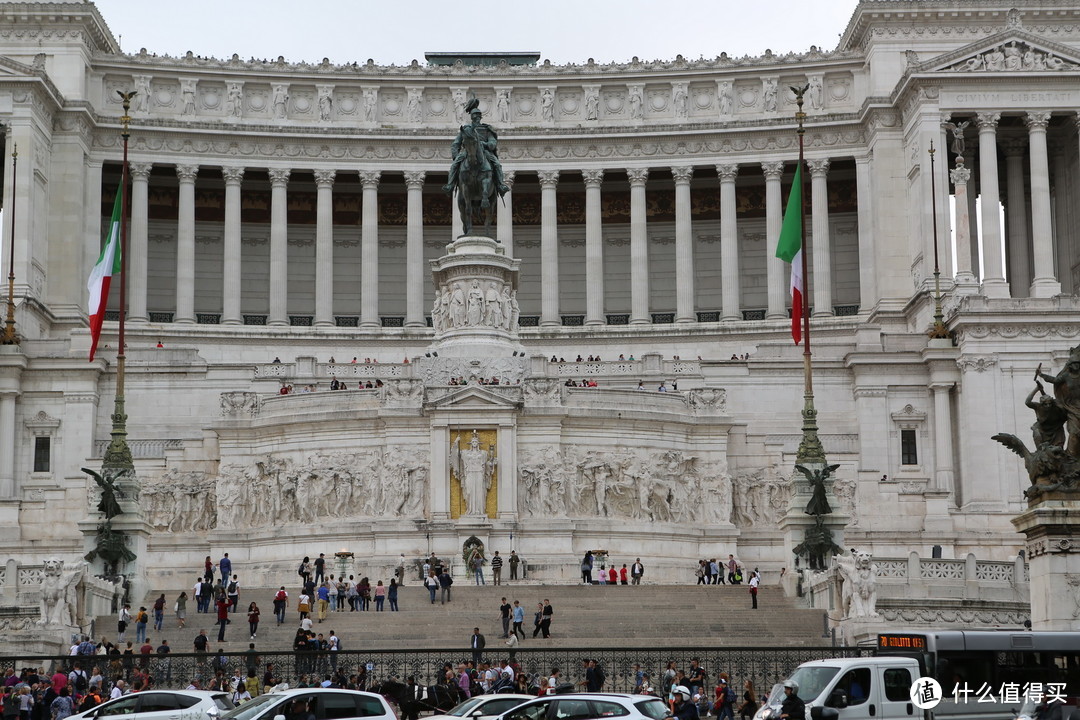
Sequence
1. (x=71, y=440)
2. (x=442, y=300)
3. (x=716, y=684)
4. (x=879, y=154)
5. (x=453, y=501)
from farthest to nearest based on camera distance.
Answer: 1. (x=879, y=154)
2. (x=71, y=440)
3. (x=442, y=300)
4. (x=453, y=501)
5. (x=716, y=684)

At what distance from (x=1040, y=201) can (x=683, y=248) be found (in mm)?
18132

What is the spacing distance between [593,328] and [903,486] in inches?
1225

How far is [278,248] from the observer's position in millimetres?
96000

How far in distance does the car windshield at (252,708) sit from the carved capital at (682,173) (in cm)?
6827

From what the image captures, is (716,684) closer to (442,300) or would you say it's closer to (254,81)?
(442,300)

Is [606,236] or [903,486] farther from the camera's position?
[606,236]

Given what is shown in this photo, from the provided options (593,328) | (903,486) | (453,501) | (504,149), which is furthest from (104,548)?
(504,149)

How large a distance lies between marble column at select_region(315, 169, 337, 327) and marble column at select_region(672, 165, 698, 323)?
700 inches

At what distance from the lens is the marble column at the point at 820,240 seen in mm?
93000

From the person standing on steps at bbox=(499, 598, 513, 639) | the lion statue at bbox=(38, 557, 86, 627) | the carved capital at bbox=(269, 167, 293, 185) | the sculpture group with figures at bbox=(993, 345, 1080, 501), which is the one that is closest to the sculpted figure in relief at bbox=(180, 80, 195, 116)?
the carved capital at bbox=(269, 167, 293, 185)

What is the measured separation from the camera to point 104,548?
173 ft

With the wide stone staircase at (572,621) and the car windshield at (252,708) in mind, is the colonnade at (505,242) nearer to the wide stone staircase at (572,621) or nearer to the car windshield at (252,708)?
the wide stone staircase at (572,621)

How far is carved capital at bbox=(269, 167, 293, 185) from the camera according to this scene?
96.9 meters

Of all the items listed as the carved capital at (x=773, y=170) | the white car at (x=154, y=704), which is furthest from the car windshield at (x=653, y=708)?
the carved capital at (x=773, y=170)
